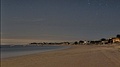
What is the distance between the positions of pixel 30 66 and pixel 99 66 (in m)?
5.02

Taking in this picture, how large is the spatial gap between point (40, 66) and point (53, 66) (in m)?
0.96

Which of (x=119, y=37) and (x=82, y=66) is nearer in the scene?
(x=82, y=66)

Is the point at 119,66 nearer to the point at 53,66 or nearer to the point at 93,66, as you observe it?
the point at 93,66

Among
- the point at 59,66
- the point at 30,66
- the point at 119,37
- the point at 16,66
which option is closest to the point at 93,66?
the point at 59,66

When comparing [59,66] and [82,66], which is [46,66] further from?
[82,66]

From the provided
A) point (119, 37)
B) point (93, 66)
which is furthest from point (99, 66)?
point (119, 37)

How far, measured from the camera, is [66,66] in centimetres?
1600

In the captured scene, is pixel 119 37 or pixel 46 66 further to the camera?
pixel 119 37

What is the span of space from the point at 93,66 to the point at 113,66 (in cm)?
142

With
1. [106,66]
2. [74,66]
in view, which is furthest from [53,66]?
[106,66]

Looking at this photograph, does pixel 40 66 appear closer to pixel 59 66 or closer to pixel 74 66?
pixel 59 66

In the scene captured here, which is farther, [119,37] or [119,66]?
[119,37]

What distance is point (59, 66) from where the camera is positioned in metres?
16.1

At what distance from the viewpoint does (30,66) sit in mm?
16172
